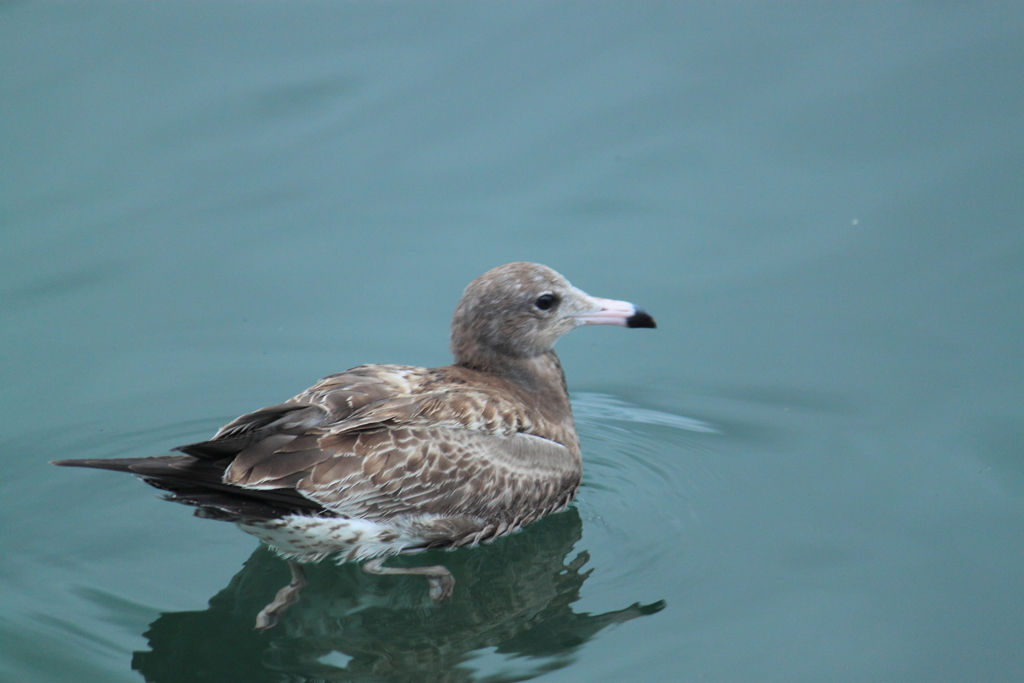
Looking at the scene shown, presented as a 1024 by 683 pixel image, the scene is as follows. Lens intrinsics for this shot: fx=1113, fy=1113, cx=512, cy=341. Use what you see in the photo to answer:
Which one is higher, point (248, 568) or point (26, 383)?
point (26, 383)

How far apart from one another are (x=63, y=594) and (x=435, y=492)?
74.4 inches

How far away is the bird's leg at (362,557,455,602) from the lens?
560 cm

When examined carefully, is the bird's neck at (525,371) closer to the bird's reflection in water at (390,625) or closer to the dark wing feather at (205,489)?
the bird's reflection in water at (390,625)

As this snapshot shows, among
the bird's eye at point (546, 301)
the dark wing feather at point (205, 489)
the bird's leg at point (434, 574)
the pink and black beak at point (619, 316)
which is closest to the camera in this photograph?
the dark wing feather at point (205, 489)

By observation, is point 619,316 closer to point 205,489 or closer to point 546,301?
point 546,301

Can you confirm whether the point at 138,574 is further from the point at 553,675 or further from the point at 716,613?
the point at 716,613

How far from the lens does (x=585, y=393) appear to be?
7422mm

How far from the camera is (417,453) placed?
5660 mm

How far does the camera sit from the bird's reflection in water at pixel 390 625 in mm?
5047

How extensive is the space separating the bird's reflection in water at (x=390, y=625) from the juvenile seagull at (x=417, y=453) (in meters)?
0.13

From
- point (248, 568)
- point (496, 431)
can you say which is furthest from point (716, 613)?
point (248, 568)

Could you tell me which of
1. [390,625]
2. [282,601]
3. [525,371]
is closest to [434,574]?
[390,625]

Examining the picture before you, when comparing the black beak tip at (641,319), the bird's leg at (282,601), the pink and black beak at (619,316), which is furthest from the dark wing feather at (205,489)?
the black beak tip at (641,319)

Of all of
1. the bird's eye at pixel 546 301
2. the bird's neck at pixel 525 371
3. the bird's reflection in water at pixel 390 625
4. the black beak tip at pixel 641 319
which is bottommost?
the bird's reflection in water at pixel 390 625
